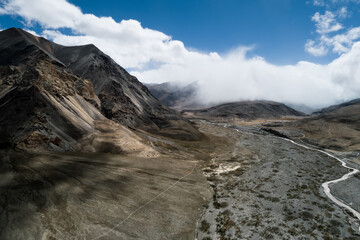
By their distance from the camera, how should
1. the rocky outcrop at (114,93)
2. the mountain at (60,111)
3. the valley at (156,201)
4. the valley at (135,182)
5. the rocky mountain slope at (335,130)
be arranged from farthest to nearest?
the rocky mountain slope at (335,130) < the rocky outcrop at (114,93) < the mountain at (60,111) < the valley at (135,182) < the valley at (156,201)

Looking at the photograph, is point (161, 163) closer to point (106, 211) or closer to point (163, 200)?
point (163, 200)

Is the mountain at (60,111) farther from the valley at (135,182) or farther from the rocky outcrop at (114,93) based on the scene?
the rocky outcrop at (114,93)

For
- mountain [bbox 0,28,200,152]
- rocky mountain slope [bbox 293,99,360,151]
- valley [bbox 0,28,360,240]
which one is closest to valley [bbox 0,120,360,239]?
valley [bbox 0,28,360,240]

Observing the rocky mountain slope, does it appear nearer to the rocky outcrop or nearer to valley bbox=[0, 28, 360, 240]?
valley bbox=[0, 28, 360, 240]

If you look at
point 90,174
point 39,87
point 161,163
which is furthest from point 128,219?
point 39,87

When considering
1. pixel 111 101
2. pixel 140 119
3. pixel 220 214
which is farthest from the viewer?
pixel 140 119

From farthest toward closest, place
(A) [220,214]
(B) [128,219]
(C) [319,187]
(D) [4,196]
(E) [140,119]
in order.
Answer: (E) [140,119]
(C) [319,187]
(A) [220,214]
(B) [128,219]
(D) [4,196]

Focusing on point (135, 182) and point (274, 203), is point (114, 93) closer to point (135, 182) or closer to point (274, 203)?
point (135, 182)

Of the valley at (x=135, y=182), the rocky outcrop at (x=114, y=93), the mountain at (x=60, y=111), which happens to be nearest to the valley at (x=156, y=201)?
the valley at (x=135, y=182)

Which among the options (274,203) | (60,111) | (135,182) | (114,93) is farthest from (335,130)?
(60,111)
